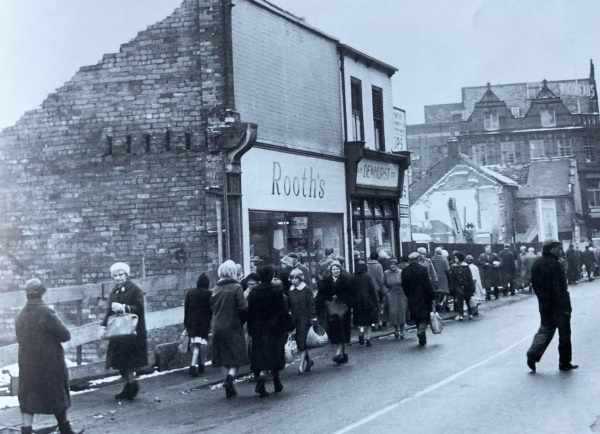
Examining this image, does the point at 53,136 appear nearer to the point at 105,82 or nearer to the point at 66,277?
the point at 105,82

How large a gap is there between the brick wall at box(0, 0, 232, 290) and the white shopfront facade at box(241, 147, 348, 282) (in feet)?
4.48

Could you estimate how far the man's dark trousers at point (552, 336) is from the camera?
1088cm

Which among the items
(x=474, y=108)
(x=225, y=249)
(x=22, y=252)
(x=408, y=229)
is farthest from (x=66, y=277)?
(x=474, y=108)

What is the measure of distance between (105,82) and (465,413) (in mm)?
11089

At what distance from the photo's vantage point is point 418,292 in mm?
15203

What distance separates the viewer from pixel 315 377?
11977 mm

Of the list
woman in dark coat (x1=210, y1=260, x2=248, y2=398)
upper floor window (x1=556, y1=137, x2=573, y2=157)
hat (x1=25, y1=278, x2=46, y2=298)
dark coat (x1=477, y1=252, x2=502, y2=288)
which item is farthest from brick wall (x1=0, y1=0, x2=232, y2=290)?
upper floor window (x1=556, y1=137, x2=573, y2=157)

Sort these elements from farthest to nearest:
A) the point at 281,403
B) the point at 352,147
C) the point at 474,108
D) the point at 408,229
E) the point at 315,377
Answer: the point at 474,108
the point at 408,229
the point at 352,147
the point at 315,377
the point at 281,403

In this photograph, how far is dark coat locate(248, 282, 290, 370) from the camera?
35.1 feet

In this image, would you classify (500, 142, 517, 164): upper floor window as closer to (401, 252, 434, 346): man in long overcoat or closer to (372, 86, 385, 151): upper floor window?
(372, 86, 385, 151): upper floor window

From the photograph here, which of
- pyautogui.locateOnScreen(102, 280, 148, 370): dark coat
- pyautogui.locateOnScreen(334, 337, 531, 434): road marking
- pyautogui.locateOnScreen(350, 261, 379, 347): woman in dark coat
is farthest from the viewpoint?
pyautogui.locateOnScreen(350, 261, 379, 347): woman in dark coat

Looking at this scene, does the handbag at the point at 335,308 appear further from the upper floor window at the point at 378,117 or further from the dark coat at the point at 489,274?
the dark coat at the point at 489,274

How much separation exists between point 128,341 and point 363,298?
5.67m

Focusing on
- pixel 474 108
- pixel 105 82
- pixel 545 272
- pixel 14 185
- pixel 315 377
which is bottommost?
pixel 315 377
